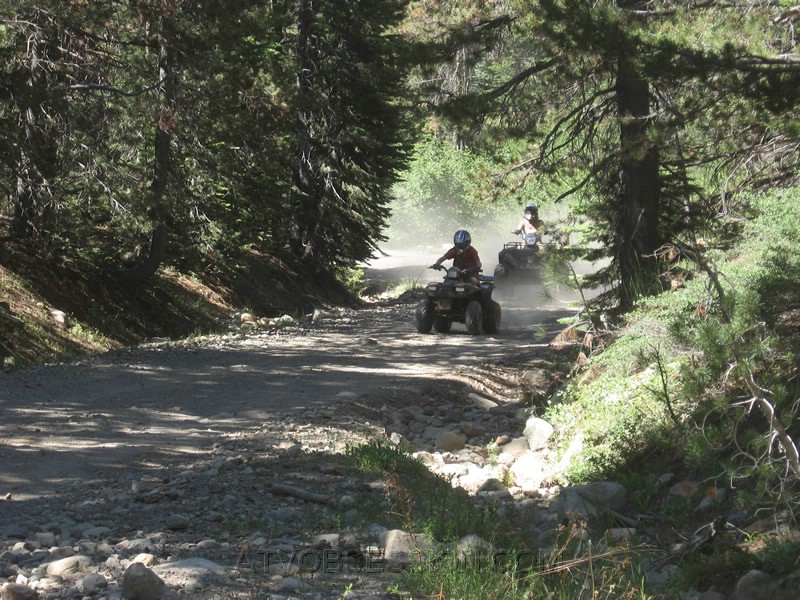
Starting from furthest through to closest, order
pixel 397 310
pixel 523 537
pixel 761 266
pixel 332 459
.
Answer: pixel 397 310, pixel 761 266, pixel 332 459, pixel 523 537

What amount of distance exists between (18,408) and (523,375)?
7310 mm

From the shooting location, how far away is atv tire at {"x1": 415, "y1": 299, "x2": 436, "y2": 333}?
1738cm

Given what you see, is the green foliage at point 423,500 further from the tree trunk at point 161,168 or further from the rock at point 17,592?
the tree trunk at point 161,168

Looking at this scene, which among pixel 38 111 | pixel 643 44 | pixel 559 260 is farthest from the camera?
pixel 38 111

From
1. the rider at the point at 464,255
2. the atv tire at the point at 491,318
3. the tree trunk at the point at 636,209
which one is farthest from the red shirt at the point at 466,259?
the tree trunk at the point at 636,209

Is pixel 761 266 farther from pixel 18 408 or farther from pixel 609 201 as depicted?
pixel 18 408

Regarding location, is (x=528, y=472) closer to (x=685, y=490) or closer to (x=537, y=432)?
(x=537, y=432)

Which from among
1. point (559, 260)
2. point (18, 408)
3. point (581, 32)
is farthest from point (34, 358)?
point (581, 32)

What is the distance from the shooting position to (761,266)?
30.9 feet

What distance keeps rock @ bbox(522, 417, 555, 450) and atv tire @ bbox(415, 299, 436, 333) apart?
21.6ft

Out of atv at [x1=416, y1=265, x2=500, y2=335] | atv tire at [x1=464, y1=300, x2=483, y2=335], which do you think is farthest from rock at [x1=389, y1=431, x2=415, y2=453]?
atv tire at [x1=464, y1=300, x2=483, y2=335]

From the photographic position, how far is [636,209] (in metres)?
12.5

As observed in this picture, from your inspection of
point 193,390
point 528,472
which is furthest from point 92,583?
point 193,390

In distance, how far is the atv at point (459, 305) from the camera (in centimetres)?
1700
